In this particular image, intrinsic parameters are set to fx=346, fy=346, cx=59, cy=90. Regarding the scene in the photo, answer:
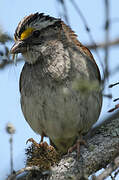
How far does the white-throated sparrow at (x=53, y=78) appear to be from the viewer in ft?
15.5

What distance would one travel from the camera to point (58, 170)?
3.94m

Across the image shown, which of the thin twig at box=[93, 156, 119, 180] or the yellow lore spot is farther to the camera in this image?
the yellow lore spot

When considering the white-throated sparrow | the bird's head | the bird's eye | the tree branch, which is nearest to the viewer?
the tree branch

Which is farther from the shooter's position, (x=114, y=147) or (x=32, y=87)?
(x=32, y=87)

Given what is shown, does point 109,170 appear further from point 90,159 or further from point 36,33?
point 36,33

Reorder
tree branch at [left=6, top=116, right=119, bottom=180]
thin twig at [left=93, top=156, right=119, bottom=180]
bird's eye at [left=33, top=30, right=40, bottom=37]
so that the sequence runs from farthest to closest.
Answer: bird's eye at [left=33, top=30, right=40, bottom=37]
tree branch at [left=6, top=116, right=119, bottom=180]
thin twig at [left=93, top=156, right=119, bottom=180]

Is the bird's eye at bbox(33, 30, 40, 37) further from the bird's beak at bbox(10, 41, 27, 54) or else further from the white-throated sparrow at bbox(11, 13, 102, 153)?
the bird's beak at bbox(10, 41, 27, 54)

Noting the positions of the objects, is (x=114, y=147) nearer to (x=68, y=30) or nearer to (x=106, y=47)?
(x=106, y=47)

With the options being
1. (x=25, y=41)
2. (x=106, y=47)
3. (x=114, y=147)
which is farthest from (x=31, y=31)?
(x=106, y=47)

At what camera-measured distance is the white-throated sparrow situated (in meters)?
4.72

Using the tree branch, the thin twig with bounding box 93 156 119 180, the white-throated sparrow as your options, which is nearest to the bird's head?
the white-throated sparrow

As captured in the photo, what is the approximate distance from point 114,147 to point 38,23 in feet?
7.03

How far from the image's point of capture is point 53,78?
475 cm

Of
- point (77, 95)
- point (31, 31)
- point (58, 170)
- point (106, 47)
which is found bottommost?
point (58, 170)
